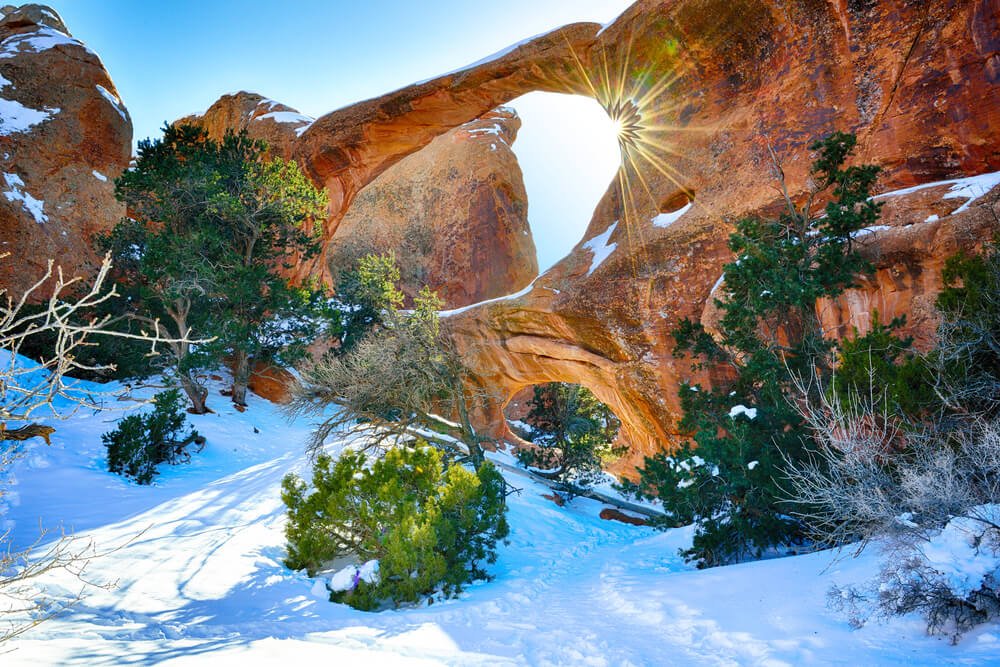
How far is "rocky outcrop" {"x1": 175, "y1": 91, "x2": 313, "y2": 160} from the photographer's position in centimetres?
2247

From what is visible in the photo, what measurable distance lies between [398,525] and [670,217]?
11323 mm

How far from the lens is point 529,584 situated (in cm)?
701

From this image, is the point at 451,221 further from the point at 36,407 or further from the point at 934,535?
the point at 934,535

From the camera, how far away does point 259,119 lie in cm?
2367

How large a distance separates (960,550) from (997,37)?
11641 millimetres

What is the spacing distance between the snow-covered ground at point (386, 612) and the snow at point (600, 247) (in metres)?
8.21

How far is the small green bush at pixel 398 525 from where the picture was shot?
621 cm

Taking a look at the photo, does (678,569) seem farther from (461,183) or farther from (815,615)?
(461,183)

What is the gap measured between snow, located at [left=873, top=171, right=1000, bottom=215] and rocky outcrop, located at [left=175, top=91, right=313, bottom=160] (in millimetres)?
21340

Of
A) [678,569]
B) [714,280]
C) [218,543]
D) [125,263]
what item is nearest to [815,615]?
[678,569]

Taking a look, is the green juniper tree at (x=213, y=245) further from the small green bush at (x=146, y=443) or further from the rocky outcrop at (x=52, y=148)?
the rocky outcrop at (x=52, y=148)

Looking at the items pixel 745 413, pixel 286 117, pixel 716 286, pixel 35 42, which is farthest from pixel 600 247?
pixel 35 42

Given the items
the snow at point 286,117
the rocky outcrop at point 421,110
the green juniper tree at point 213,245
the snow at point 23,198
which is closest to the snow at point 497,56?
the rocky outcrop at point 421,110

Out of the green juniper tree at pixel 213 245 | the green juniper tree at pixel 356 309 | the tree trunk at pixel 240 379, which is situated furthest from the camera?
the green juniper tree at pixel 356 309
